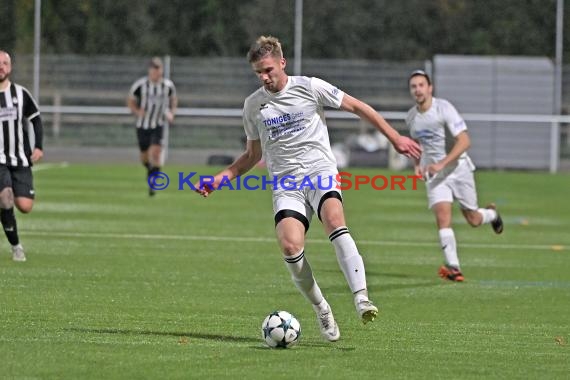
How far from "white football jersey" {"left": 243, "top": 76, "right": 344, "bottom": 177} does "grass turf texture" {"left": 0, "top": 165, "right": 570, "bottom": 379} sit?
4.07ft

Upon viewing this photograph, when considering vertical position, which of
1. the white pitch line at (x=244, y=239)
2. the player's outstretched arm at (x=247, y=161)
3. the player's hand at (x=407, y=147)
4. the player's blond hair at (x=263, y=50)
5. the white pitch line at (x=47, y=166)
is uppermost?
the player's blond hair at (x=263, y=50)

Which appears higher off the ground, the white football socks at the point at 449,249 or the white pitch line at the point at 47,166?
the white football socks at the point at 449,249

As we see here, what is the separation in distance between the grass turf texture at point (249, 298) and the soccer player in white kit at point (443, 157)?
42 cm

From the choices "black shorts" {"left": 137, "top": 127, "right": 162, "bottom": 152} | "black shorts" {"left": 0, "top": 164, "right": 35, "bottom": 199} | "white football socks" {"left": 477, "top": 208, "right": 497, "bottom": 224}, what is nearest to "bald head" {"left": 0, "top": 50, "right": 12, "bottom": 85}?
"black shorts" {"left": 0, "top": 164, "right": 35, "bottom": 199}

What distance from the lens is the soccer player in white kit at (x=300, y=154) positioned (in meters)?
9.34

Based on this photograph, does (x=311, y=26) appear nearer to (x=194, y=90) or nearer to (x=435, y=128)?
(x=194, y=90)

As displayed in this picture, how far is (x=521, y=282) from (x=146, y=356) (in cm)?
624

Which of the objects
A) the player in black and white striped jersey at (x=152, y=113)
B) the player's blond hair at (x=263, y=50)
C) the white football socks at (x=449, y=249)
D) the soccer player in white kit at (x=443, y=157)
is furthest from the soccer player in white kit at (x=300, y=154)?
the player in black and white striped jersey at (x=152, y=113)

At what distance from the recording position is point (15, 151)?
46.6 ft

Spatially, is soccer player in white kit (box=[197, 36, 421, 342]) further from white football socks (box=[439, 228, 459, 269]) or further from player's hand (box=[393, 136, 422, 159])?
white football socks (box=[439, 228, 459, 269])

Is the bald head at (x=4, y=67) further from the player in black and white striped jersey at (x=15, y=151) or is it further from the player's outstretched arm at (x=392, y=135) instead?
the player's outstretched arm at (x=392, y=135)

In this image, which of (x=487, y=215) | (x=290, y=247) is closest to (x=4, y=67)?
(x=487, y=215)

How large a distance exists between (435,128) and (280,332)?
5.77m

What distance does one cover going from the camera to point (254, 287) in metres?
12.8
